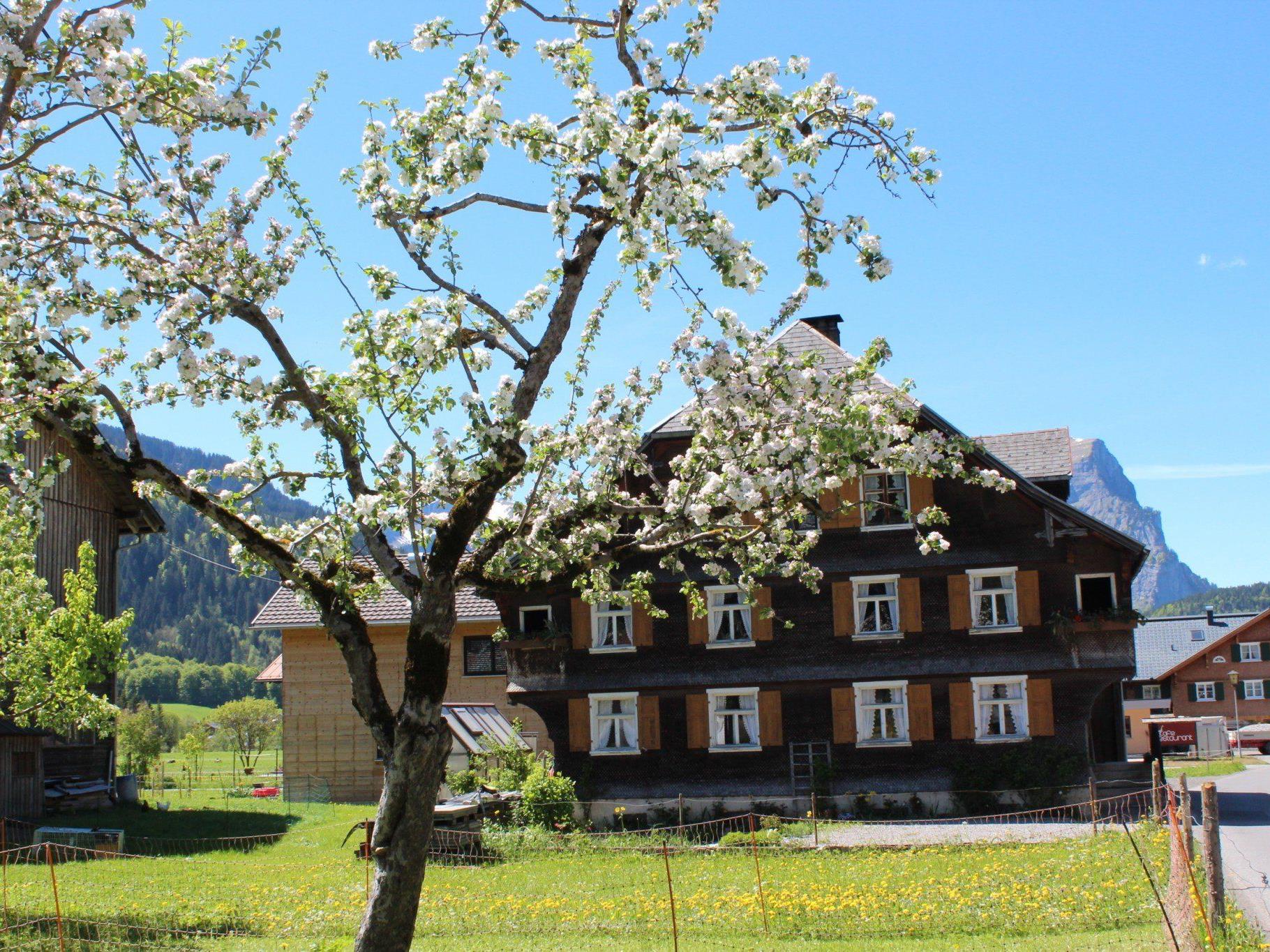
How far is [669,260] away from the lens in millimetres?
8961

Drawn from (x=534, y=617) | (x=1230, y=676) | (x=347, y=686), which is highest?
(x=534, y=617)

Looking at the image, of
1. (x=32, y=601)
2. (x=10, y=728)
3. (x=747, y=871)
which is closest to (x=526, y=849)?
(x=747, y=871)

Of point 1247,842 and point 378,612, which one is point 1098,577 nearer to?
point 1247,842

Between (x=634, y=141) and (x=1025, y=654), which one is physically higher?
(x=634, y=141)

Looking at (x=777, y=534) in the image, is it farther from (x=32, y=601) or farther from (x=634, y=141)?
(x=32, y=601)

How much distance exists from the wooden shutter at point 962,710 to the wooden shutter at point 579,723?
29.2 ft

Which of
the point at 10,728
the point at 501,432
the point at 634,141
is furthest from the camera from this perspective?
the point at 10,728

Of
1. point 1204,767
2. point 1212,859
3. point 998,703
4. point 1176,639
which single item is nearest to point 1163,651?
point 1176,639

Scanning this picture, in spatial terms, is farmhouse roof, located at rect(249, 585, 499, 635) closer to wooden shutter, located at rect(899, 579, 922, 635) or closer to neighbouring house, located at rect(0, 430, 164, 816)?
neighbouring house, located at rect(0, 430, 164, 816)

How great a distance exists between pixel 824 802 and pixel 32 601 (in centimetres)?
1777

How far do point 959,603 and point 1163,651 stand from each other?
67.5 meters

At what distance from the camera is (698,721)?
3130 centimetres

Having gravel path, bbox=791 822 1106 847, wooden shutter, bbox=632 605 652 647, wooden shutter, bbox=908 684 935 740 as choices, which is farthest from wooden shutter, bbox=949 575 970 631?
wooden shutter, bbox=632 605 652 647

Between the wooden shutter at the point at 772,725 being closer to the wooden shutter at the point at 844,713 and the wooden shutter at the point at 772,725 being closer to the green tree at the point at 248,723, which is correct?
the wooden shutter at the point at 844,713
